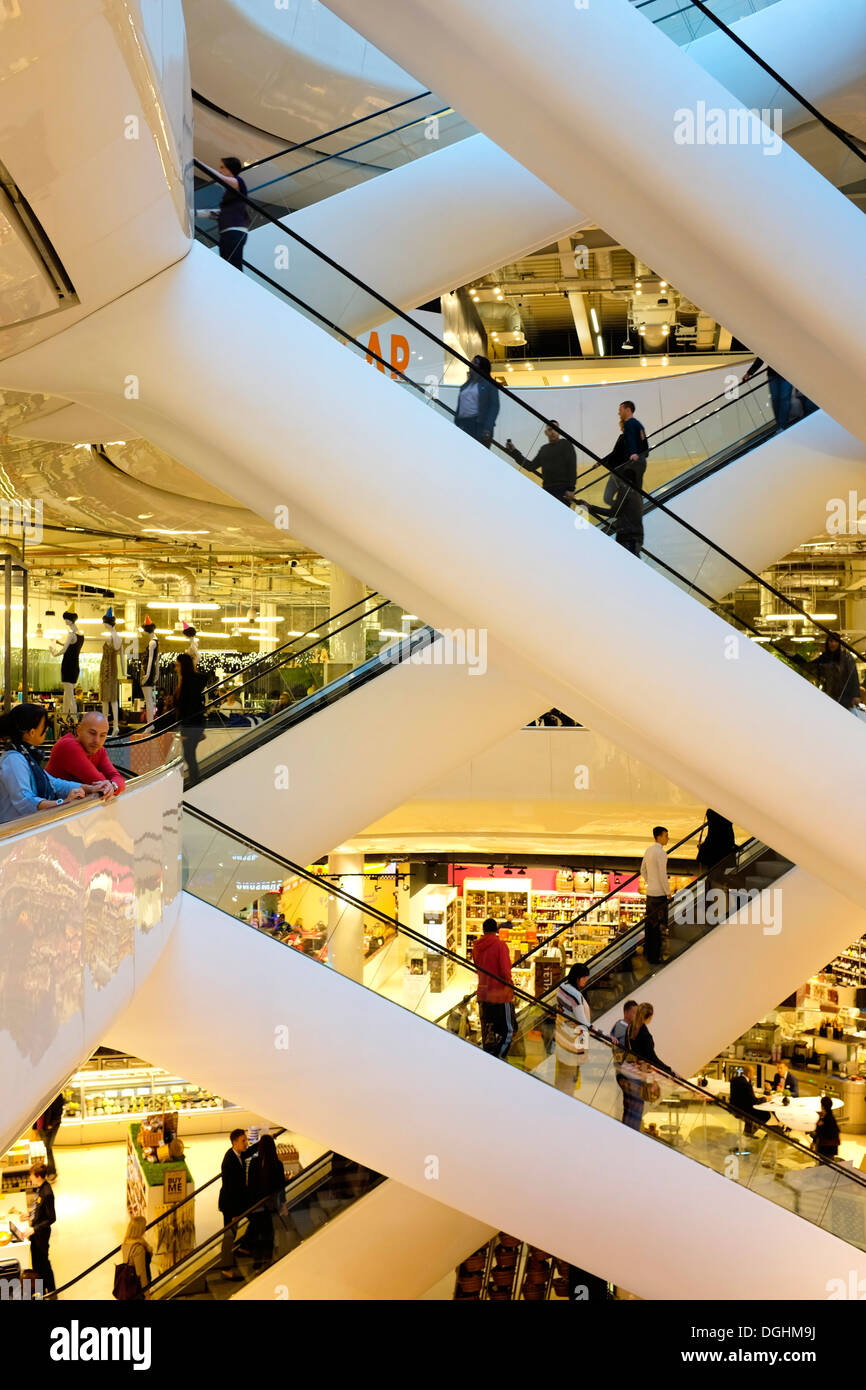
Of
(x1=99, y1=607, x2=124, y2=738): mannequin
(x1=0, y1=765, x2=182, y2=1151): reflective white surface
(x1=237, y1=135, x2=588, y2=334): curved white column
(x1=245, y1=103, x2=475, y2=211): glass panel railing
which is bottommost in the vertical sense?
(x1=0, y1=765, x2=182, y2=1151): reflective white surface

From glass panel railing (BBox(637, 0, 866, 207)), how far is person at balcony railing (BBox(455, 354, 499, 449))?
2064 mm

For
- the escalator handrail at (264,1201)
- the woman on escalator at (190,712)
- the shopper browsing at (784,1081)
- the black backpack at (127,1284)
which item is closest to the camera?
the woman on escalator at (190,712)

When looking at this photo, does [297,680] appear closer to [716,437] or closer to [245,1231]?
[716,437]

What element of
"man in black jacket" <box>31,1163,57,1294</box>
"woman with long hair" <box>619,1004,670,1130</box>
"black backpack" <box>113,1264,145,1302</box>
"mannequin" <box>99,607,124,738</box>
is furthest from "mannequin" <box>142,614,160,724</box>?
"woman with long hair" <box>619,1004,670,1130</box>

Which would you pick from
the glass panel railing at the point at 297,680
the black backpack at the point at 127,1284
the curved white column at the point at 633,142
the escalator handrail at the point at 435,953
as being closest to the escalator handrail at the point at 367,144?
the curved white column at the point at 633,142

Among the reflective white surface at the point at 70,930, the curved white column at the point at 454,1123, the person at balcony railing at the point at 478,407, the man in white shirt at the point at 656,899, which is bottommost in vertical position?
the curved white column at the point at 454,1123

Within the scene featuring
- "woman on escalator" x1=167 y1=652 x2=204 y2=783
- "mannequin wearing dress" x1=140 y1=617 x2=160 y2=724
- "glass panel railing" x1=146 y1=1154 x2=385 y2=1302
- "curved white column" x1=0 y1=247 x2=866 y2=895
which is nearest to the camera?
"curved white column" x1=0 y1=247 x2=866 y2=895

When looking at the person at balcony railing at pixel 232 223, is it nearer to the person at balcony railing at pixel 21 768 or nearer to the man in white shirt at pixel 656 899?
the person at balcony railing at pixel 21 768

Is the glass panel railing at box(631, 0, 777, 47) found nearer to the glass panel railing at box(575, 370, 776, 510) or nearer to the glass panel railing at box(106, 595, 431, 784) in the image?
the glass panel railing at box(575, 370, 776, 510)

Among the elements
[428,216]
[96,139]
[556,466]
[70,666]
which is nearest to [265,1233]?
[70,666]

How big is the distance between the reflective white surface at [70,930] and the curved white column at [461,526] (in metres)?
2.08

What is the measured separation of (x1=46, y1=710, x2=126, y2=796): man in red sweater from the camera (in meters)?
5.96

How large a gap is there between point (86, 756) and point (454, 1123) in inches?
151

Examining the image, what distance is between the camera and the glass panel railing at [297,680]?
32.7 feet
